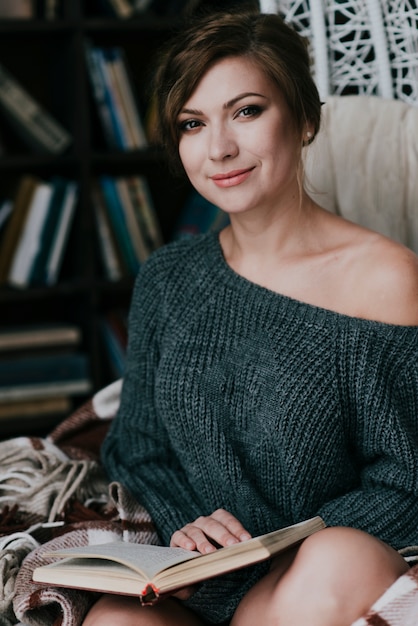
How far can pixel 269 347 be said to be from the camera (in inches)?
52.1

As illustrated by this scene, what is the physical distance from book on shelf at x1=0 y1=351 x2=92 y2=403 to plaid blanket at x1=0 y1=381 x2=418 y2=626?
934 mm

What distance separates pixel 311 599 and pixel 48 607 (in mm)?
344

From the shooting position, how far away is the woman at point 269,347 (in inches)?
49.3

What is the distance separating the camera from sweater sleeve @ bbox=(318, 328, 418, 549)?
1236 millimetres

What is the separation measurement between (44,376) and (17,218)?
0.44 metres

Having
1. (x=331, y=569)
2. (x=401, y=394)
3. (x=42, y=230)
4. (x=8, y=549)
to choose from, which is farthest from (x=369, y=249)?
(x=42, y=230)

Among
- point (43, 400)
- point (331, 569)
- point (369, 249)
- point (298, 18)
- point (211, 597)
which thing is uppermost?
point (298, 18)

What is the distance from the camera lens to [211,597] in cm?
116

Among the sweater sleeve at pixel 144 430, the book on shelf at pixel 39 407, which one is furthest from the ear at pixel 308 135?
the book on shelf at pixel 39 407

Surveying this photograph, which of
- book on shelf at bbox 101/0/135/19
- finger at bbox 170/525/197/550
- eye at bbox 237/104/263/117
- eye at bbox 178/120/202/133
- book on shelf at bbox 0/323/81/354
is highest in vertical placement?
book on shelf at bbox 101/0/135/19

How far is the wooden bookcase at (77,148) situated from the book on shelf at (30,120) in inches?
1.4

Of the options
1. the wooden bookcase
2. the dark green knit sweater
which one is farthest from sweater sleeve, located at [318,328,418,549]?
the wooden bookcase

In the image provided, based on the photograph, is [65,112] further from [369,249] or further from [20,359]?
[369,249]

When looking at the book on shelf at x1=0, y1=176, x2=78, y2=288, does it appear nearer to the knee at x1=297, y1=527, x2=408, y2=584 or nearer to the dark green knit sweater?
the dark green knit sweater
